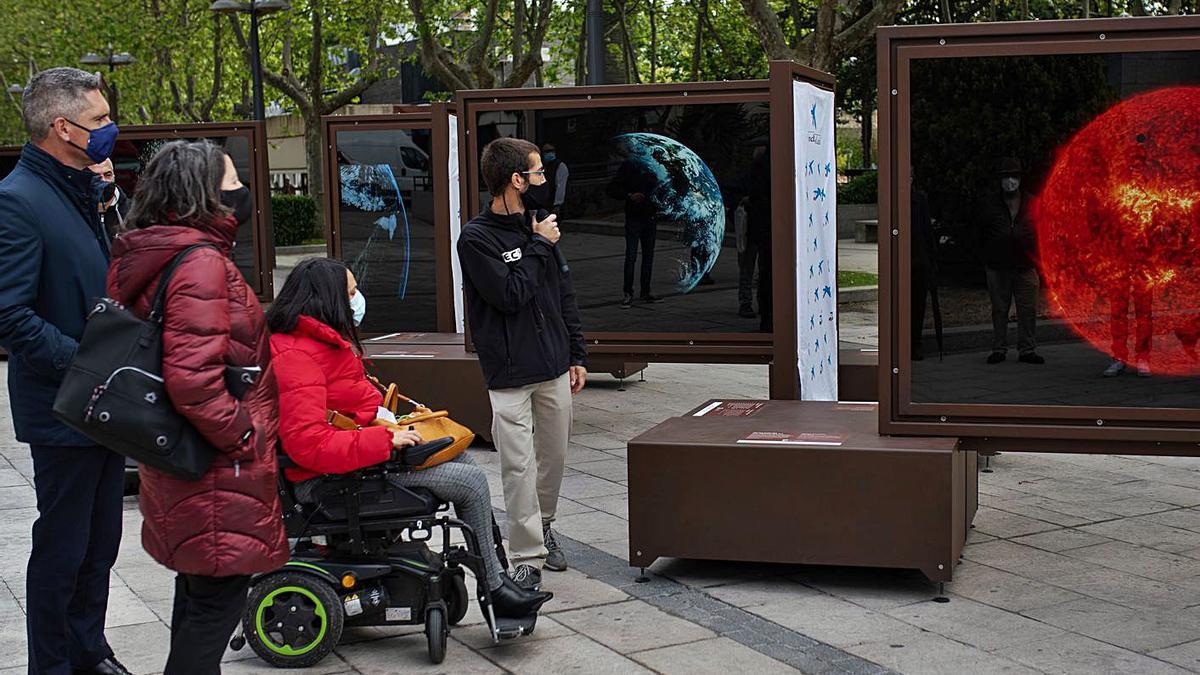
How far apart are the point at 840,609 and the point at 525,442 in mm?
1485

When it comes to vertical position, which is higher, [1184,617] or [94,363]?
[94,363]

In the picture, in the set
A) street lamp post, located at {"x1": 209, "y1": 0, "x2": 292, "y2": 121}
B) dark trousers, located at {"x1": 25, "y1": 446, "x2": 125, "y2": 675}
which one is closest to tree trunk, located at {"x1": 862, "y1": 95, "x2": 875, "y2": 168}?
street lamp post, located at {"x1": 209, "y1": 0, "x2": 292, "y2": 121}

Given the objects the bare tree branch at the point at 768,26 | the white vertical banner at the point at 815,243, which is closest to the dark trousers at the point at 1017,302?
the white vertical banner at the point at 815,243

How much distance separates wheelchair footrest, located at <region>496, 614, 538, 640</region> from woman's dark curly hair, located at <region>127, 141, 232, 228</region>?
1985 millimetres

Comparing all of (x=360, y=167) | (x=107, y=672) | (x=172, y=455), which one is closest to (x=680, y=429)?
(x=107, y=672)

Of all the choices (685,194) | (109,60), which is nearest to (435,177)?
(685,194)

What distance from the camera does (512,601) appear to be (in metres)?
5.20

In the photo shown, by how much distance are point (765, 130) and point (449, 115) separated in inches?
114

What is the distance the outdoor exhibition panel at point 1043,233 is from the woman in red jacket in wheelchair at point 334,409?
187 centimetres

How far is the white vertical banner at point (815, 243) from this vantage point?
282 inches

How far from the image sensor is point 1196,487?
802cm

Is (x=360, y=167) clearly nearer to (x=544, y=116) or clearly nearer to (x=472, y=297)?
(x=544, y=116)

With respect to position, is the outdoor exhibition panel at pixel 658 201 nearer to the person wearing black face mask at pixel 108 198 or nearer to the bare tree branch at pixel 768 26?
the person wearing black face mask at pixel 108 198

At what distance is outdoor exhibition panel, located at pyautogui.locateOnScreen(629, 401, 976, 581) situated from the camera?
5.77 metres
